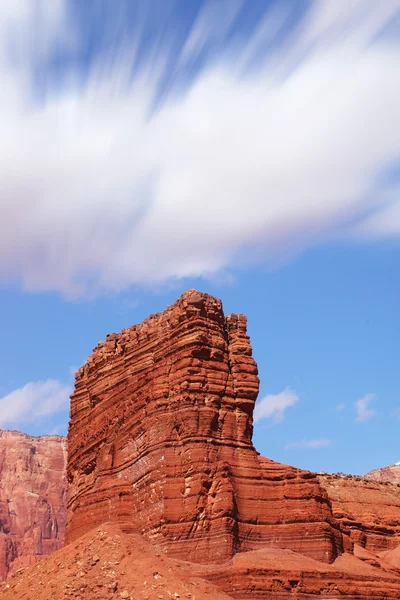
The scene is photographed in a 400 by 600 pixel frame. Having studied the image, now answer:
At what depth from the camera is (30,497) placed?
133 meters

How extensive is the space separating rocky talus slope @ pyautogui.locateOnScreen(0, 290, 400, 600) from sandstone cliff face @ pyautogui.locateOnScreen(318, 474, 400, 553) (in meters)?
13.4

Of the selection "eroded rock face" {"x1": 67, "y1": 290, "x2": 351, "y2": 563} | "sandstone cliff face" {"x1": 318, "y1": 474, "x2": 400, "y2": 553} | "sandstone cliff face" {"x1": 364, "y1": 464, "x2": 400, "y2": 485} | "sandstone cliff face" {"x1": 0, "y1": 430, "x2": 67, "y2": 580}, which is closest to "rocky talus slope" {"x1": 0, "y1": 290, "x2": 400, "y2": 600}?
"eroded rock face" {"x1": 67, "y1": 290, "x2": 351, "y2": 563}

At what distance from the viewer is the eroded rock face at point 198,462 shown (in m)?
42.8

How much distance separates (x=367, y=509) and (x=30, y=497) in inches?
2781

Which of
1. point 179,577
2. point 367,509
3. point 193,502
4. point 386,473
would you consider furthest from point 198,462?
point 386,473

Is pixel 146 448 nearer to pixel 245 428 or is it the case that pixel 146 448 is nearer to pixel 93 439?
pixel 245 428

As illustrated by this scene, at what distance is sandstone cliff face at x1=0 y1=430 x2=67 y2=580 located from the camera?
410 feet

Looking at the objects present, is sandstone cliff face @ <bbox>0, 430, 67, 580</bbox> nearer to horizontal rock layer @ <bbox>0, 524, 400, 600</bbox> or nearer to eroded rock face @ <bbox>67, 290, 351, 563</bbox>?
eroded rock face @ <bbox>67, 290, 351, 563</bbox>

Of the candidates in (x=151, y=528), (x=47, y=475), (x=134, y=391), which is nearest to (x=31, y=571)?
(x=151, y=528)

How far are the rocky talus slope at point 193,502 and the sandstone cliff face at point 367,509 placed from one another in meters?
13.4

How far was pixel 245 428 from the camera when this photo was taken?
45.9 metres

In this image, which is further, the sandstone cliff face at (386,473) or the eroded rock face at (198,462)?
the sandstone cliff face at (386,473)

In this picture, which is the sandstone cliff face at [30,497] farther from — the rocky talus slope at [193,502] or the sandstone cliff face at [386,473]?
the rocky talus slope at [193,502]

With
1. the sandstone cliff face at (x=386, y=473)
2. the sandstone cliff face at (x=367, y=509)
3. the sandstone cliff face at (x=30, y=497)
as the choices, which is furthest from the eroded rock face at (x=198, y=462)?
the sandstone cliff face at (x=30, y=497)
